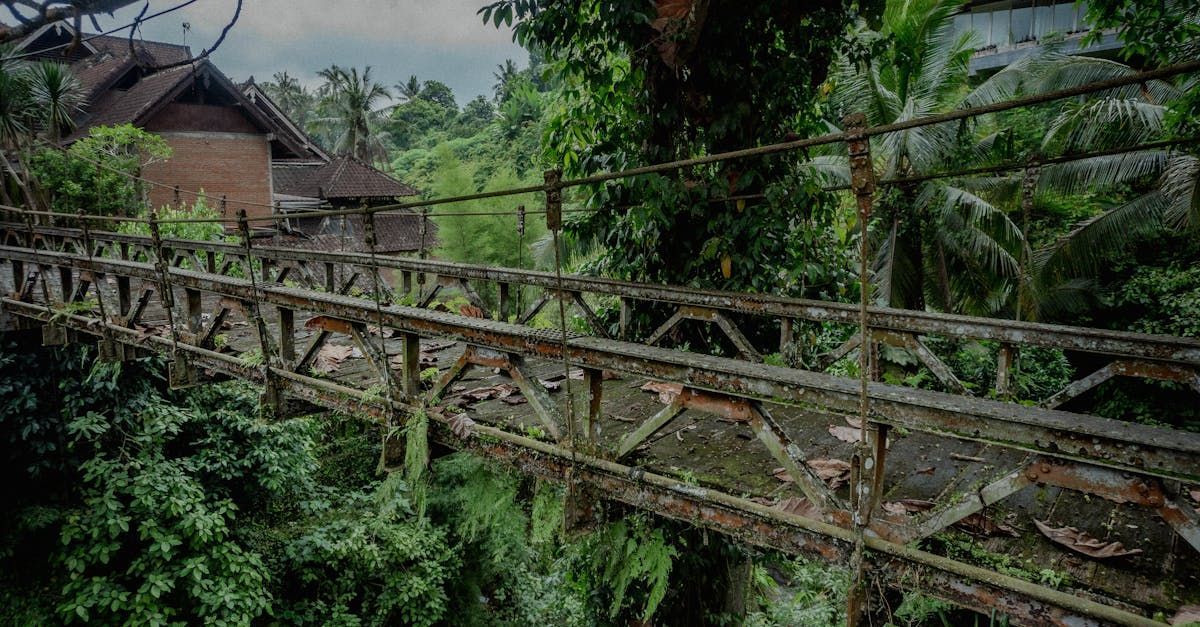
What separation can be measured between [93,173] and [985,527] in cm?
1695

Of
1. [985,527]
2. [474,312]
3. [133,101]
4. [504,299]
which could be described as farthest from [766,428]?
[133,101]

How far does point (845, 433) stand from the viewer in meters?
3.94

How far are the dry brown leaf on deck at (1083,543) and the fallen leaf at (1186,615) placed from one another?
0.35 meters

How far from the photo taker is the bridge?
85.3 inches

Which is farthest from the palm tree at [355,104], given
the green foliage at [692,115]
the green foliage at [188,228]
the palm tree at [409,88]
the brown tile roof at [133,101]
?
the green foliage at [692,115]

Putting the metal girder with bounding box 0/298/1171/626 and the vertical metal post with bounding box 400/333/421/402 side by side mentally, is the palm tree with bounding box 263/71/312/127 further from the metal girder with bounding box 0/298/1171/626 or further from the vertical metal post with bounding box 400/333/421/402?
the metal girder with bounding box 0/298/1171/626

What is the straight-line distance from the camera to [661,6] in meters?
4.46

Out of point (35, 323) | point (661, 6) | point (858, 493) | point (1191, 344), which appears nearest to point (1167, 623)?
point (858, 493)

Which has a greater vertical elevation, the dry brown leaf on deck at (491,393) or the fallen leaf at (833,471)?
the dry brown leaf on deck at (491,393)

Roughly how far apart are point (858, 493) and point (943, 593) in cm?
45

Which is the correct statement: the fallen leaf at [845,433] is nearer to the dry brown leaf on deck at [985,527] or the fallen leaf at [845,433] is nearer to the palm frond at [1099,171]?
the dry brown leaf on deck at [985,527]

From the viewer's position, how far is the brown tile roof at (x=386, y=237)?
19.9 metres

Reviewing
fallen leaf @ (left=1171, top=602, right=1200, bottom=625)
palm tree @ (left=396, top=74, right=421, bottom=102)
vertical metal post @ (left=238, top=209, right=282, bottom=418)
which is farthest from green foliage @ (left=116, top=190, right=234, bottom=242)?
palm tree @ (left=396, top=74, right=421, bottom=102)

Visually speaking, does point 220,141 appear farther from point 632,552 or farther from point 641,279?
point 632,552
